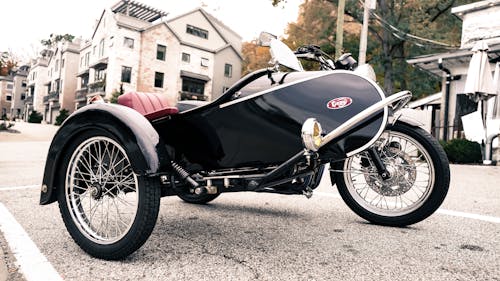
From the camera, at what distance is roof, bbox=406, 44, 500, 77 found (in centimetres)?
1157

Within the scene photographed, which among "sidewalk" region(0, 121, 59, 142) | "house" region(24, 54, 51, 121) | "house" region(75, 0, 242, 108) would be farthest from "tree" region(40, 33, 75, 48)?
"sidewalk" region(0, 121, 59, 142)

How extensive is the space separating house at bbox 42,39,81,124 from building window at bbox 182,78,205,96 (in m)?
16.9

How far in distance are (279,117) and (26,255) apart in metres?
1.69

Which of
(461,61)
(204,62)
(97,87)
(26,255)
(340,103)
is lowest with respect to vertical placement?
(26,255)

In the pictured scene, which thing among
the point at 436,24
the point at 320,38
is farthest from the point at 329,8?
the point at 436,24

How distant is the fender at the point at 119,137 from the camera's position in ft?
7.21

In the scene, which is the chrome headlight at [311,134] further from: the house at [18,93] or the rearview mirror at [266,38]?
the house at [18,93]

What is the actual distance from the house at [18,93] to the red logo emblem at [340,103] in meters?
85.1

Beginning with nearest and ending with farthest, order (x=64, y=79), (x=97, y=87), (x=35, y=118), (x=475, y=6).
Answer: (x=475, y=6) → (x=97, y=87) → (x=64, y=79) → (x=35, y=118)

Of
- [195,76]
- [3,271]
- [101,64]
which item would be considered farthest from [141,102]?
[101,64]

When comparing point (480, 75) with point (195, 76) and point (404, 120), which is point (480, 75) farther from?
point (195, 76)

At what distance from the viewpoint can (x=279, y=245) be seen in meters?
2.51

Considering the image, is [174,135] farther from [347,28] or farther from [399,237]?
[347,28]

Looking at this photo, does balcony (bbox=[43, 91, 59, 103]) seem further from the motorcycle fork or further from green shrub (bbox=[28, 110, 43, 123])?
the motorcycle fork
